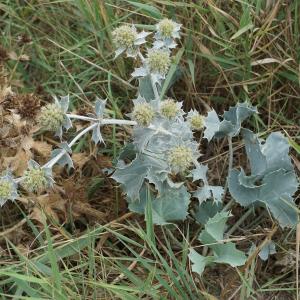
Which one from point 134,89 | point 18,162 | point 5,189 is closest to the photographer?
point 5,189

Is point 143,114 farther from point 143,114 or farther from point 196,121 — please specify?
point 196,121

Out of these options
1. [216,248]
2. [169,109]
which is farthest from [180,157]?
[216,248]

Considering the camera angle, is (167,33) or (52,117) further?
(167,33)

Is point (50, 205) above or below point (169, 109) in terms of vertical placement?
below

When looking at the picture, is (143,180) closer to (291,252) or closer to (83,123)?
(83,123)

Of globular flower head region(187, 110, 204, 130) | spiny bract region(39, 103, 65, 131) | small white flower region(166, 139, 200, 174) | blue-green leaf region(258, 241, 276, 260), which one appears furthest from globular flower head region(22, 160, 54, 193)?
blue-green leaf region(258, 241, 276, 260)

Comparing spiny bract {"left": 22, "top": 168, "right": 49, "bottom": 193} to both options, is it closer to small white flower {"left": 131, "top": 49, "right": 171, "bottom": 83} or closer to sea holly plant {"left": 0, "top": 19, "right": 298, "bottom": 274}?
sea holly plant {"left": 0, "top": 19, "right": 298, "bottom": 274}

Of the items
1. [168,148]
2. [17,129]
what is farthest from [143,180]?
[17,129]

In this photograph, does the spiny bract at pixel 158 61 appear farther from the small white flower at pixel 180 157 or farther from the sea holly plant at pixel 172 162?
the small white flower at pixel 180 157
